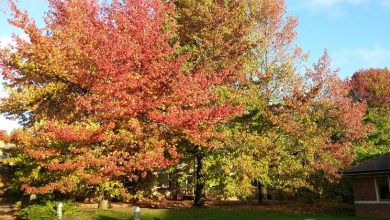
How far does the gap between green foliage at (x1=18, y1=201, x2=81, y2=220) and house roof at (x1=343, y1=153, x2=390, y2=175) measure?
647 inches

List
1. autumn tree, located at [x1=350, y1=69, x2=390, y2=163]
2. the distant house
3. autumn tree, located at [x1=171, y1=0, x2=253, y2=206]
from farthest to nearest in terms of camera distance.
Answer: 1. autumn tree, located at [x1=350, y1=69, x2=390, y2=163]
2. autumn tree, located at [x1=171, y1=0, x2=253, y2=206]
3. the distant house

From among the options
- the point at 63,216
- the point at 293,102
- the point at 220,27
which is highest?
the point at 220,27

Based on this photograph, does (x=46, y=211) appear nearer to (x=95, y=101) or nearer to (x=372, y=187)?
(x=95, y=101)

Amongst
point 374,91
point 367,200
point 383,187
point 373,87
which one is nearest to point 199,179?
point 367,200

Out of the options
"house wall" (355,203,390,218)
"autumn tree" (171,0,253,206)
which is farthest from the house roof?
"autumn tree" (171,0,253,206)

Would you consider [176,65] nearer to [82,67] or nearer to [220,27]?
[82,67]

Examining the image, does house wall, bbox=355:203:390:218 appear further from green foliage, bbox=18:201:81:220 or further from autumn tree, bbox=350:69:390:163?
green foliage, bbox=18:201:81:220

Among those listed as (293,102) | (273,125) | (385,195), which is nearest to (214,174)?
(273,125)

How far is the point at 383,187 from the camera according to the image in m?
24.1

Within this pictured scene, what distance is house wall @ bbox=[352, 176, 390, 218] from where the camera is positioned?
2381 cm

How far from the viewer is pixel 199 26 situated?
29.7 meters

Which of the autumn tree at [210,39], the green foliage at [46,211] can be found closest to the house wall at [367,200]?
the autumn tree at [210,39]

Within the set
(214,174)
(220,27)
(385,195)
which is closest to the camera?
(385,195)

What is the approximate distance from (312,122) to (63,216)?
1882 cm
